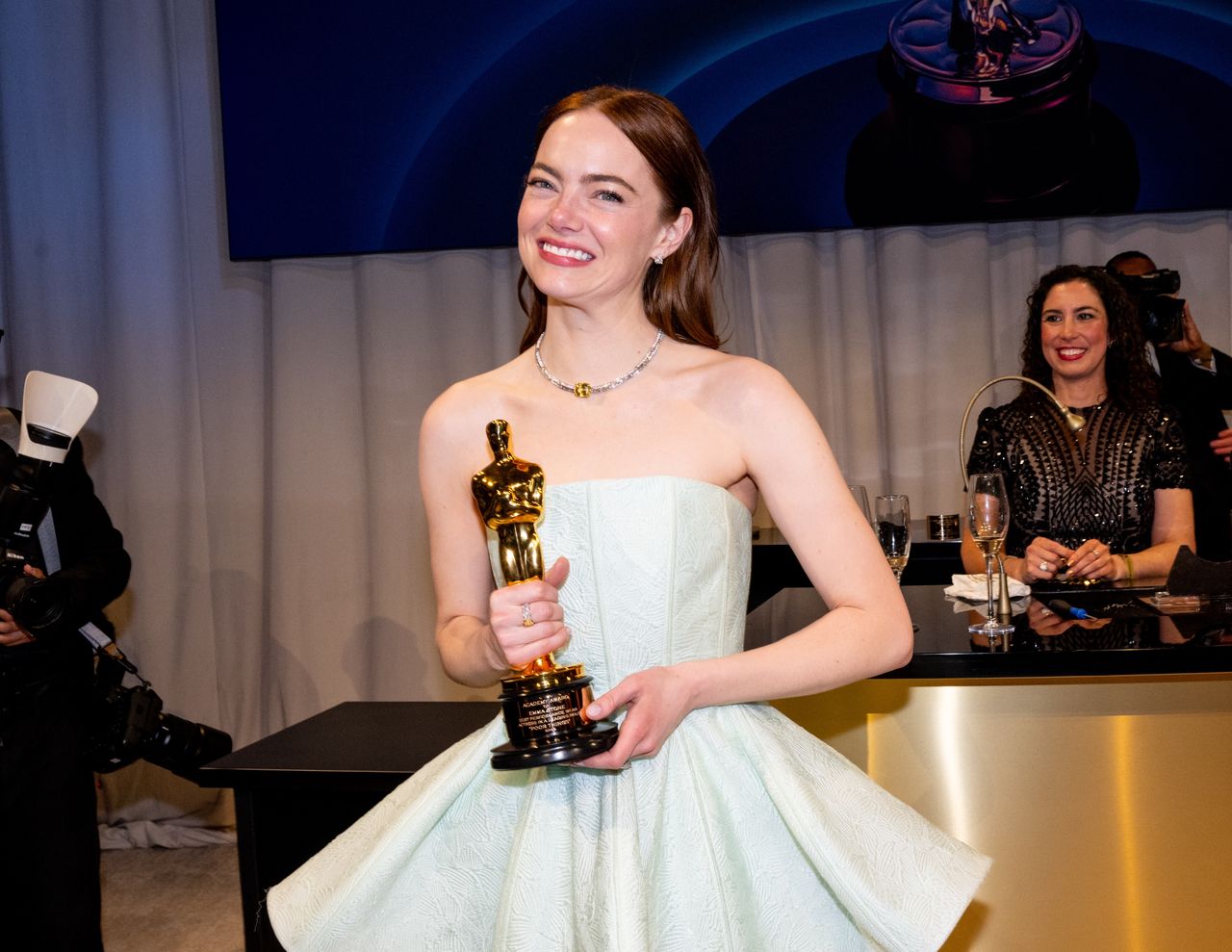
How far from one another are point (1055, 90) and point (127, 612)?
161 inches

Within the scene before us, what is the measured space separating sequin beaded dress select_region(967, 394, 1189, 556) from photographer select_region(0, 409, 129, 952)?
8.37ft

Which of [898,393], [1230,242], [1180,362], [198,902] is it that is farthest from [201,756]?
[1230,242]

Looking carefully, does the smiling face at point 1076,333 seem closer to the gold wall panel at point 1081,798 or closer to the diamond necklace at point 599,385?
the gold wall panel at point 1081,798

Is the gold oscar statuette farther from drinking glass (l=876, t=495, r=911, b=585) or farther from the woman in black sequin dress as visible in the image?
the woman in black sequin dress

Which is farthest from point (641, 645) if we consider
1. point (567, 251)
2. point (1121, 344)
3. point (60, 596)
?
point (1121, 344)

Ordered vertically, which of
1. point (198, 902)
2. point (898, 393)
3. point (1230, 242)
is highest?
point (1230, 242)

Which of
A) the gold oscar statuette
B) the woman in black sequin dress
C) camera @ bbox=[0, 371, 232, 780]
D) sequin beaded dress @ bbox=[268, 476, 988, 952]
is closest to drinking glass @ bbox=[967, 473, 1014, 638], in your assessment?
the woman in black sequin dress

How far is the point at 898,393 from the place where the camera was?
194 inches

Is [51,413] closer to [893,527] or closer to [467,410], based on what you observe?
[467,410]

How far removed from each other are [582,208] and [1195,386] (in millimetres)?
3238

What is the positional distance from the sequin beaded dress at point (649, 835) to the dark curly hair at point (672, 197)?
0.33m

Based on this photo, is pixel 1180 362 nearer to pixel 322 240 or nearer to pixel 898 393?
pixel 898 393

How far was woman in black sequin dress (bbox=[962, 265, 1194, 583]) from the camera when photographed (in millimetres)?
3738

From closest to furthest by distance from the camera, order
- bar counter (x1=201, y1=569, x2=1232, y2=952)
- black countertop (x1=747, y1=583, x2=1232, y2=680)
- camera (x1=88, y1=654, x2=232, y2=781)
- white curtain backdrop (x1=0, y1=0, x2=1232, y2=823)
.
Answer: black countertop (x1=747, y1=583, x2=1232, y2=680) < bar counter (x1=201, y1=569, x2=1232, y2=952) < camera (x1=88, y1=654, x2=232, y2=781) < white curtain backdrop (x1=0, y1=0, x2=1232, y2=823)
